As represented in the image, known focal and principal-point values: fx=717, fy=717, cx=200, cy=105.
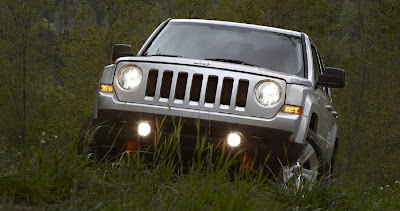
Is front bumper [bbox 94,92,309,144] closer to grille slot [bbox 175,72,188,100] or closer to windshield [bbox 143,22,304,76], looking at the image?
grille slot [bbox 175,72,188,100]

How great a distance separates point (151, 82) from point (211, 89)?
0.55 metres

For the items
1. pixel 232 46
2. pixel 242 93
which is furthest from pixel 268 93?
pixel 232 46

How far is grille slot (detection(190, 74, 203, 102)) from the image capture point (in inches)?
242

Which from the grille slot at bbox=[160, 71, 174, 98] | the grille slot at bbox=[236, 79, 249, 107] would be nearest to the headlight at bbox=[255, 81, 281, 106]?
the grille slot at bbox=[236, 79, 249, 107]

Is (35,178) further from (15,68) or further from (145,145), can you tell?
(15,68)

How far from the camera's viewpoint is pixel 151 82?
6273 millimetres

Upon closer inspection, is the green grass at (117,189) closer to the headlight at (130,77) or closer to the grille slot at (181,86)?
the grille slot at (181,86)

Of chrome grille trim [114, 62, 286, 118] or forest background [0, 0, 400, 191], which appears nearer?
chrome grille trim [114, 62, 286, 118]

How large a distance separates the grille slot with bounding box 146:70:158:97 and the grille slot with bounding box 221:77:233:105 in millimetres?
613

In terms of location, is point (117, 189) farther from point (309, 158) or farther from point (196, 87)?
point (309, 158)

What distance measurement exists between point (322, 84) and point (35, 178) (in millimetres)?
3878

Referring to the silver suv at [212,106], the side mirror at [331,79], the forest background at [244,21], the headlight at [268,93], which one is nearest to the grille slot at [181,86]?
the silver suv at [212,106]

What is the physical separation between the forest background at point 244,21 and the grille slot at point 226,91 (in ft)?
73.7

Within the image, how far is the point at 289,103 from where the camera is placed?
20.2 feet
